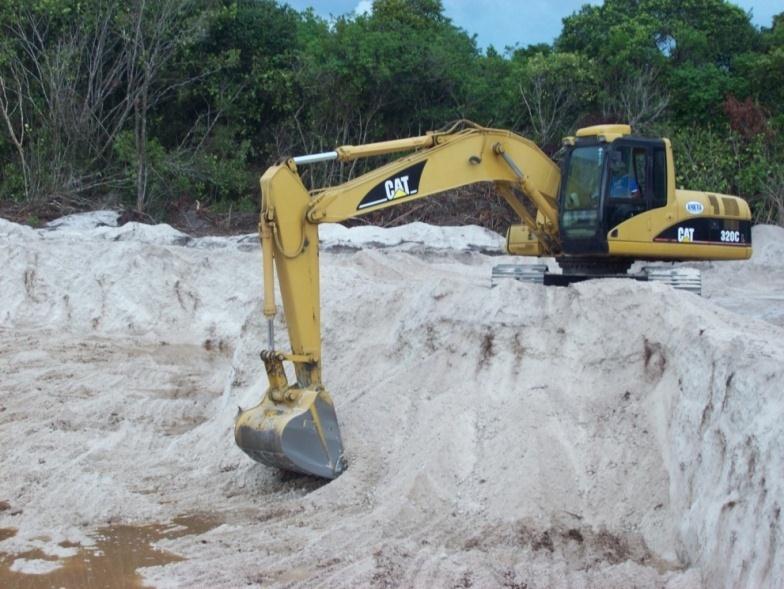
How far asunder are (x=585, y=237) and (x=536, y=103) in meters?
16.3

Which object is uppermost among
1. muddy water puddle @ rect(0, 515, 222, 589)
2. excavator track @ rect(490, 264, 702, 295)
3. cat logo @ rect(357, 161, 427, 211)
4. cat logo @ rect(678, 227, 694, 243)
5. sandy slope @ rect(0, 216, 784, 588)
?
cat logo @ rect(357, 161, 427, 211)

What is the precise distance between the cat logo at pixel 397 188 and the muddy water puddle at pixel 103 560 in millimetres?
2954

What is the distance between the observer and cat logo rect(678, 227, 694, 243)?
10922mm

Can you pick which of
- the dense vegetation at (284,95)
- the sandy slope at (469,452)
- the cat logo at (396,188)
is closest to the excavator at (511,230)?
the cat logo at (396,188)

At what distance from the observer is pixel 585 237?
10.6 m

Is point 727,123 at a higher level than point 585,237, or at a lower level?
higher

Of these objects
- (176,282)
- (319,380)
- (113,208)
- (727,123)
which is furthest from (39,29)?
(319,380)

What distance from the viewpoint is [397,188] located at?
9.02 metres

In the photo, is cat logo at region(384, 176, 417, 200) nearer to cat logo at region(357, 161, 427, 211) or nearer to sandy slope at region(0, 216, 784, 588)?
cat logo at region(357, 161, 427, 211)

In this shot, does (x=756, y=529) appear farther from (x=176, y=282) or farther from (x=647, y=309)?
(x=176, y=282)

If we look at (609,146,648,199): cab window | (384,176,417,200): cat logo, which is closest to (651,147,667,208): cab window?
(609,146,648,199): cab window

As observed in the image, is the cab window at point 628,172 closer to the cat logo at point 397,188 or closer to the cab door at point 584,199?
the cab door at point 584,199

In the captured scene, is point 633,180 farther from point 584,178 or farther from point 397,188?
point 397,188

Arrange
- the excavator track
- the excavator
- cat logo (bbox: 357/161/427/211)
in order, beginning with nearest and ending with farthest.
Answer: the excavator, cat logo (bbox: 357/161/427/211), the excavator track
